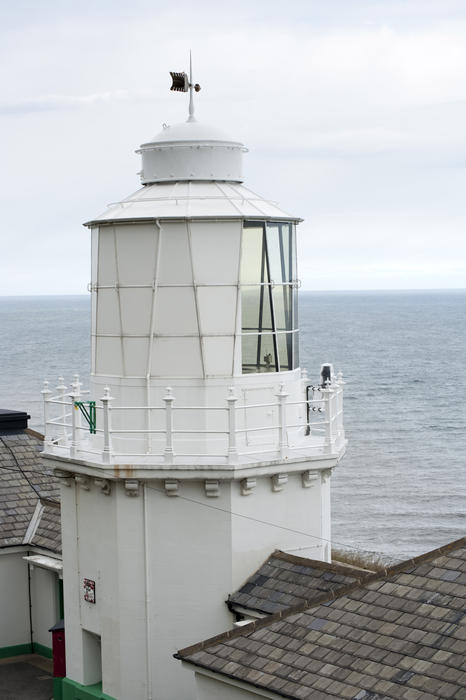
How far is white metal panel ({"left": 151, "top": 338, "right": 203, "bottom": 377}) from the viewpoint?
14.2 metres

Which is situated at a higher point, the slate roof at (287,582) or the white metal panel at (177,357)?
the white metal panel at (177,357)

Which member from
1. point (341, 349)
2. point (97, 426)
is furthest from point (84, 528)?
point (341, 349)

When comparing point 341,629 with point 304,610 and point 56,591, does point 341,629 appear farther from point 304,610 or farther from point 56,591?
point 56,591

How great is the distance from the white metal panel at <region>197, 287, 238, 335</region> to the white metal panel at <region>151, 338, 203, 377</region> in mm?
253

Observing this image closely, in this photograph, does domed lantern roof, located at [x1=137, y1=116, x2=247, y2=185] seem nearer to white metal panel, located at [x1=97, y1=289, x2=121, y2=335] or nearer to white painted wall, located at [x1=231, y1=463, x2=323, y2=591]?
white metal panel, located at [x1=97, y1=289, x2=121, y2=335]

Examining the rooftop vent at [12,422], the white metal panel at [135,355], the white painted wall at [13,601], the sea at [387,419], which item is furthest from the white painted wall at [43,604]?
the sea at [387,419]

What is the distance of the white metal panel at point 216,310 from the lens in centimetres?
1423

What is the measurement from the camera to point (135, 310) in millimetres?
14422

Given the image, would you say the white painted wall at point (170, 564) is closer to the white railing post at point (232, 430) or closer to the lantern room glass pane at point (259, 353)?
the white railing post at point (232, 430)

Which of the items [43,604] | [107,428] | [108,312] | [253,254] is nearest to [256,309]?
[253,254]

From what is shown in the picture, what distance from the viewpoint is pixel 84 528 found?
48.9 feet

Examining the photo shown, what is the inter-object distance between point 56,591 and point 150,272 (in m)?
6.99

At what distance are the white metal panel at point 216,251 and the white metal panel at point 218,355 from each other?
748 mm

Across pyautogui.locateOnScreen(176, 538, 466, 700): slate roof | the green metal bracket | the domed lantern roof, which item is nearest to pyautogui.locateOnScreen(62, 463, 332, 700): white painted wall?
the green metal bracket
